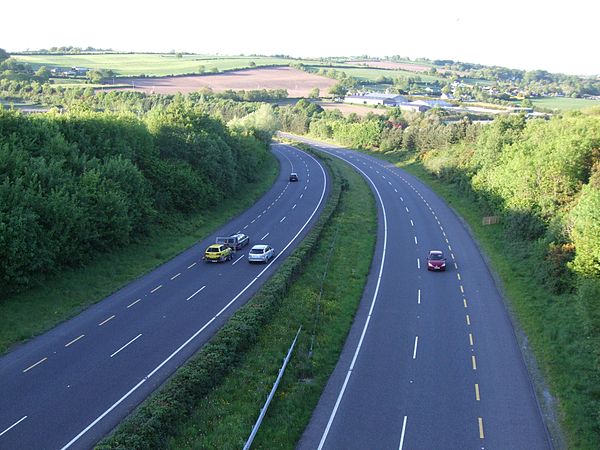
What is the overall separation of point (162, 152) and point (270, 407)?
38771 mm

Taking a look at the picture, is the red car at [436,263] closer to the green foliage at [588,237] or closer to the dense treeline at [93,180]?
the green foliage at [588,237]

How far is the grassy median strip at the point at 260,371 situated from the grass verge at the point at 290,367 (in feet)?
0.12

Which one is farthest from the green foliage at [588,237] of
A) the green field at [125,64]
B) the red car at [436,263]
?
the green field at [125,64]

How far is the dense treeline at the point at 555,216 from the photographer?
23.8 metres

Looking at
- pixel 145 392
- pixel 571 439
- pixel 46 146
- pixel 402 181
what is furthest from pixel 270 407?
pixel 402 181

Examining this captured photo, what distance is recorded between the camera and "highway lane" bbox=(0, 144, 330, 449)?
19077 mm

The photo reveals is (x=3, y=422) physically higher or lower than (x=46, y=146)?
lower

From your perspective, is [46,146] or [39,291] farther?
[46,146]

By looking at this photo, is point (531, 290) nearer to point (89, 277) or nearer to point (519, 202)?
point (519, 202)

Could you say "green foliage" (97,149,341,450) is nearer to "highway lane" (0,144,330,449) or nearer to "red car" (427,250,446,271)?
"highway lane" (0,144,330,449)

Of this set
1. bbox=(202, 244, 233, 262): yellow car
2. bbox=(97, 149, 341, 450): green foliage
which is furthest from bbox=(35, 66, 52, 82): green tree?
bbox=(97, 149, 341, 450): green foliage

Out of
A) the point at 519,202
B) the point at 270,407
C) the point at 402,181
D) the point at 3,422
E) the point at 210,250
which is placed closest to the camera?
the point at 3,422

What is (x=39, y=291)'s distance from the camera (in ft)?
98.7

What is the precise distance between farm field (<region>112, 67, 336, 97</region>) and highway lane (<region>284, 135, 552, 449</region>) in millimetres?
97275
